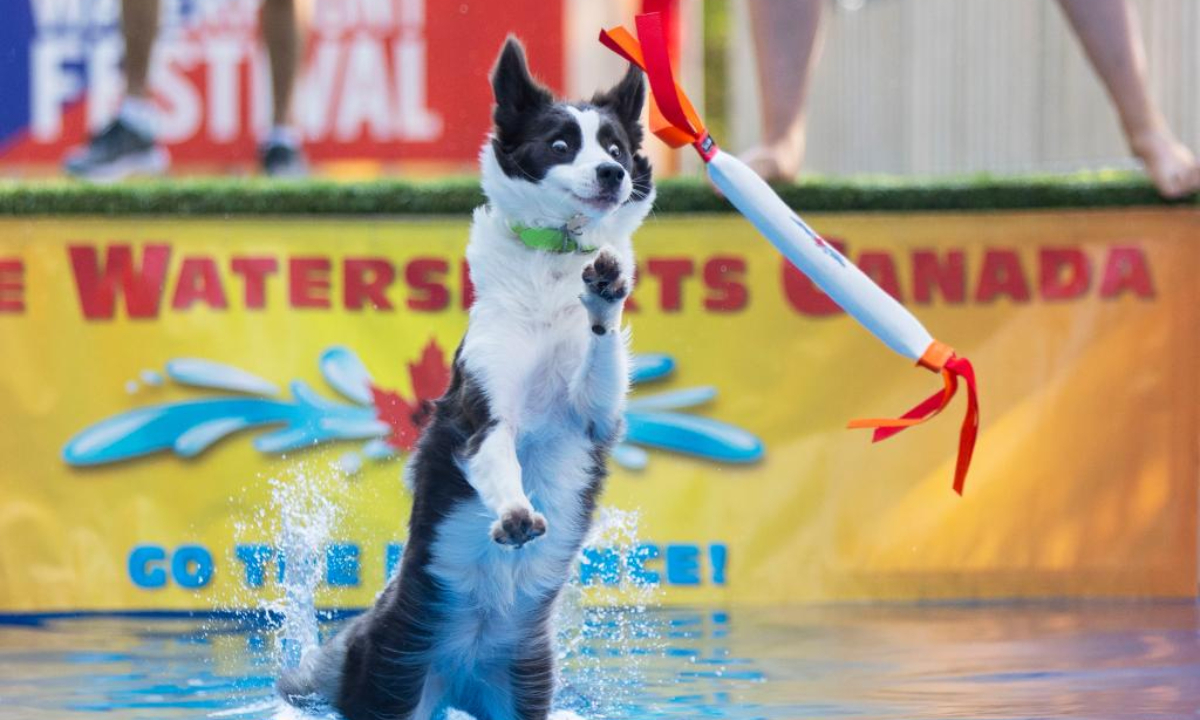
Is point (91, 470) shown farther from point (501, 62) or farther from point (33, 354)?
point (501, 62)

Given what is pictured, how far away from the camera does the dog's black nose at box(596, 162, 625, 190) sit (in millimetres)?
3000

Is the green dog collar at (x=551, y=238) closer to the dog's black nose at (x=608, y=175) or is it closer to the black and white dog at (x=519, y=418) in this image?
the black and white dog at (x=519, y=418)

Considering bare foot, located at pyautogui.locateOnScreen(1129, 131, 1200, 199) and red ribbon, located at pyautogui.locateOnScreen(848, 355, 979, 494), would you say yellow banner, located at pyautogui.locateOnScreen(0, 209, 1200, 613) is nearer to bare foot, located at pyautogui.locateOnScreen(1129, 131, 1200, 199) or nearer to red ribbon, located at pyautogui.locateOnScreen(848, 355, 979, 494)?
bare foot, located at pyautogui.locateOnScreen(1129, 131, 1200, 199)

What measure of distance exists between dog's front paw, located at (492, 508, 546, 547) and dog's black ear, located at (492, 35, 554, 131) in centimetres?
71

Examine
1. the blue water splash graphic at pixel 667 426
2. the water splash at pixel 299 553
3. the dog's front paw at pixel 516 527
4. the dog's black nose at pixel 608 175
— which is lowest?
the water splash at pixel 299 553

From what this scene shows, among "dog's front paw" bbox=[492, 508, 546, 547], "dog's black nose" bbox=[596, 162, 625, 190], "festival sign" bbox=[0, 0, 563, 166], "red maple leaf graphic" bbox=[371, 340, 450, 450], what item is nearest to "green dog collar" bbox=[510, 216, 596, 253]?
"dog's black nose" bbox=[596, 162, 625, 190]

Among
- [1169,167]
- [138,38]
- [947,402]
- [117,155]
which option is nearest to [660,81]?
[947,402]

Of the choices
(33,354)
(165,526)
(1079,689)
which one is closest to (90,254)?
(33,354)

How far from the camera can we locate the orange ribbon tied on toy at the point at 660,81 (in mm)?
3002

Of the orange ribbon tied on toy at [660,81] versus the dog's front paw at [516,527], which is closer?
the dog's front paw at [516,527]

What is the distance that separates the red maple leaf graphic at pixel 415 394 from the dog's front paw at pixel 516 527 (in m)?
2.21

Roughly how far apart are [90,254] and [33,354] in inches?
12.9

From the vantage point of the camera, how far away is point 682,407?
5.26 m

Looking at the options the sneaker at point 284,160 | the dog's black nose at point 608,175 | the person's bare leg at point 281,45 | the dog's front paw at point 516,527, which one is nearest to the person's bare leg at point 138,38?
the person's bare leg at point 281,45
